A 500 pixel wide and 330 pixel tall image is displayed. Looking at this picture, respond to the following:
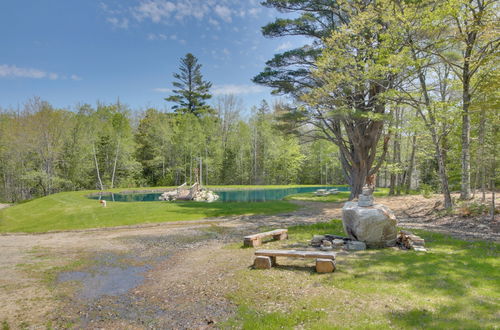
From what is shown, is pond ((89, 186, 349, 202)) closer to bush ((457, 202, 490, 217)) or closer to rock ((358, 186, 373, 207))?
bush ((457, 202, 490, 217))

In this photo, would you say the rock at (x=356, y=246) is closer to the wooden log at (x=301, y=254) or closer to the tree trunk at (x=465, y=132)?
the wooden log at (x=301, y=254)

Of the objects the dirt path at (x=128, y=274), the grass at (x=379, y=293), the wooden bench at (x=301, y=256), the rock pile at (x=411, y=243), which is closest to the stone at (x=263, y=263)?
the wooden bench at (x=301, y=256)

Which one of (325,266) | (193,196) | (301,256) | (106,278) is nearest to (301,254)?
(301,256)

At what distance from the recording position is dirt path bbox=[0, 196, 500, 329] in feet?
15.1

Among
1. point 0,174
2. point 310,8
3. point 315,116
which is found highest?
point 310,8

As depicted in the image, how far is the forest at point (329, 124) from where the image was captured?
38.1 ft

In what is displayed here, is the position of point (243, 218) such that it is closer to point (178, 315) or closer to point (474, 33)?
point (178, 315)

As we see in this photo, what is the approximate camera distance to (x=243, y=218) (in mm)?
15125

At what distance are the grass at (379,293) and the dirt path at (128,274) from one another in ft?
2.10

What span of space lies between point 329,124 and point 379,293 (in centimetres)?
1833

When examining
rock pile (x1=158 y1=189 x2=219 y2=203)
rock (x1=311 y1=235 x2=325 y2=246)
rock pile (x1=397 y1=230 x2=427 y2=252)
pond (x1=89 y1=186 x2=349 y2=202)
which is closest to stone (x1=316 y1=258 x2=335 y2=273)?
rock (x1=311 y1=235 x2=325 y2=246)

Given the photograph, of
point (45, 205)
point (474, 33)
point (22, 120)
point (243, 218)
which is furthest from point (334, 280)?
point (22, 120)

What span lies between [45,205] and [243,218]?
1373 cm

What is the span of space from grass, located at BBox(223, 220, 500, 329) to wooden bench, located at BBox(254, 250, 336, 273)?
0.15m
